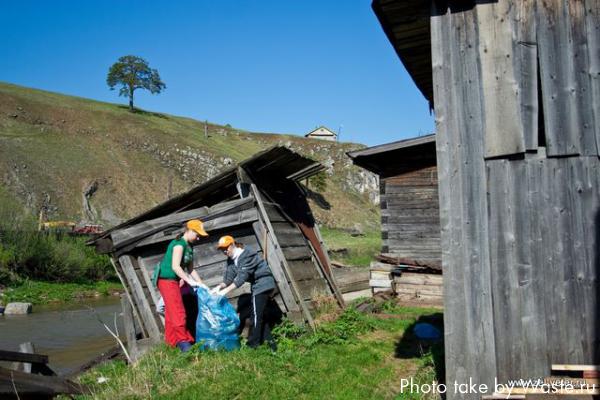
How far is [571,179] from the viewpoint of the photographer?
4.39 m

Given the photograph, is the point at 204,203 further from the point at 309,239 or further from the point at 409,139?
the point at 409,139

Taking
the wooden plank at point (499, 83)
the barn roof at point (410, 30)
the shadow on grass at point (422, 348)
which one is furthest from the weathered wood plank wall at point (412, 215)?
the wooden plank at point (499, 83)

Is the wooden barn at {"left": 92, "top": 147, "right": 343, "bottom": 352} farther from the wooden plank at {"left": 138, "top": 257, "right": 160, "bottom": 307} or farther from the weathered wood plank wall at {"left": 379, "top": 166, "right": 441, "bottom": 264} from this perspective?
the weathered wood plank wall at {"left": 379, "top": 166, "right": 441, "bottom": 264}

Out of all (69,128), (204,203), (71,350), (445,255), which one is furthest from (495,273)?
(69,128)

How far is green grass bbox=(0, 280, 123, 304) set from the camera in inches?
765

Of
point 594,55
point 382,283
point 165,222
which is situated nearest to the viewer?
point 594,55

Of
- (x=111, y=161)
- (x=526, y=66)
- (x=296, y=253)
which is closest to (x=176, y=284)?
(x=296, y=253)

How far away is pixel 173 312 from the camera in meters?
7.93

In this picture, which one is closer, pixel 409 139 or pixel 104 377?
pixel 104 377

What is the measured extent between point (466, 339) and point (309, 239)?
6934 millimetres

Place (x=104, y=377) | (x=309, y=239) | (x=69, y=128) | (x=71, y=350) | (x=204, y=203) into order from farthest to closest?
(x=69, y=128) < (x=71, y=350) < (x=309, y=239) < (x=204, y=203) < (x=104, y=377)

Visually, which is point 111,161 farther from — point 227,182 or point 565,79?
point 565,79

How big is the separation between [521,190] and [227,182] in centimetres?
619

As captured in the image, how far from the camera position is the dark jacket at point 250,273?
25.6 ft
